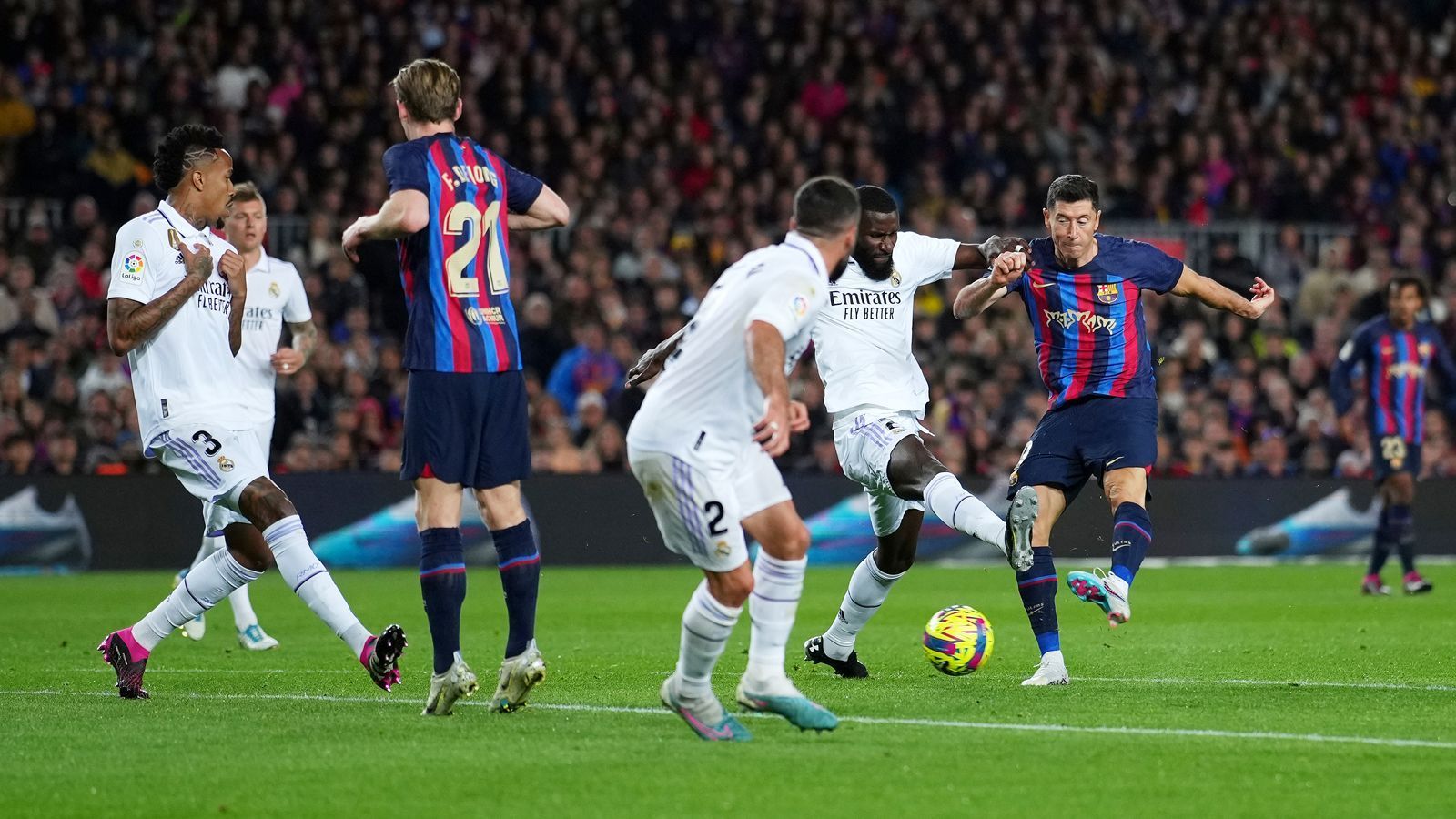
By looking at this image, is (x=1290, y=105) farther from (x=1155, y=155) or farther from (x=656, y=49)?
(x=656, y=49)

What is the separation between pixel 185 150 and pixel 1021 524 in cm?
419

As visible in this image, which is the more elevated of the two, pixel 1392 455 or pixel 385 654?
pixel 385 654

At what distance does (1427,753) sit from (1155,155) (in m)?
19.4

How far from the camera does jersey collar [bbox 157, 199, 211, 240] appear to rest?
8.69 m

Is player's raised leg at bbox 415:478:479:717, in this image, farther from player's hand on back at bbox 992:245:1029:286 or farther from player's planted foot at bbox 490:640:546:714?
player's hand on back at bbox 992:245:1029:286

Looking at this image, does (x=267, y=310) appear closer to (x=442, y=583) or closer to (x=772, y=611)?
(x=442, y=583)

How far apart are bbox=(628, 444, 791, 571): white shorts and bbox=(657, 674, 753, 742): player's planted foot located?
48 cm

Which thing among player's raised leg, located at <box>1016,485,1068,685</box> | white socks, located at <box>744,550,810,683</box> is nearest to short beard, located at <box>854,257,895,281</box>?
player's raised leg, located at <box>1016,485,1068,685</box>

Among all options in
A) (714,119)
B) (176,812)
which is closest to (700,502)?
(176,812)

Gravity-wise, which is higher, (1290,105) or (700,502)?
(1290,105)

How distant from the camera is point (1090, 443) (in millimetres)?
8930

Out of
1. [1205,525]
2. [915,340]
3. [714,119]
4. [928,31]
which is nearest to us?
[1205,525]

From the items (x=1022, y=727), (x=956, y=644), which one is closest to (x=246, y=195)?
(x=956, y=644)

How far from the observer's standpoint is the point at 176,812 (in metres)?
5.39
